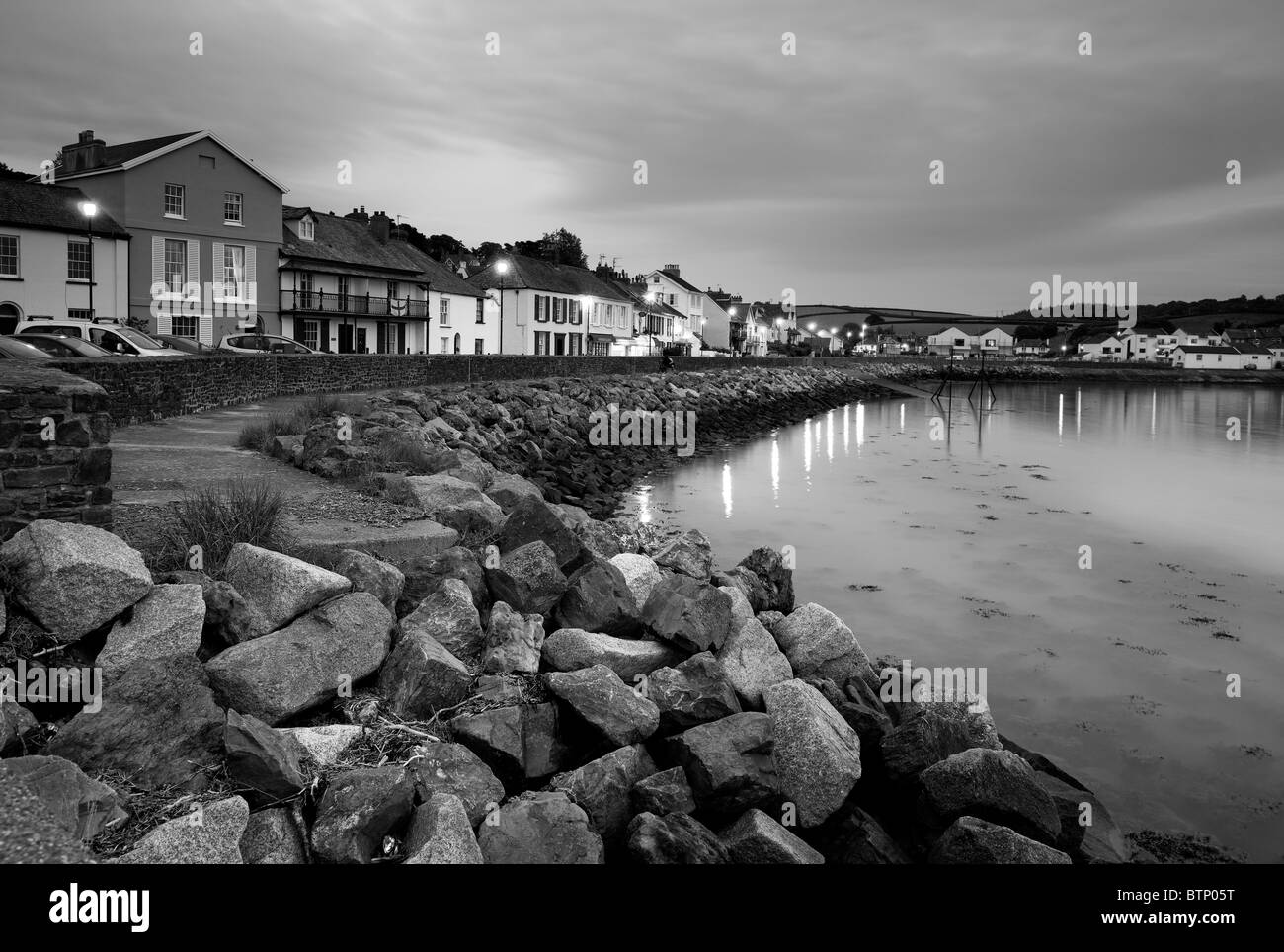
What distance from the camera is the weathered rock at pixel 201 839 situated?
3932 millimetres

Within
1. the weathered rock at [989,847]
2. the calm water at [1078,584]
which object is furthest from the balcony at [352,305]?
the weathered rock at [989,847]

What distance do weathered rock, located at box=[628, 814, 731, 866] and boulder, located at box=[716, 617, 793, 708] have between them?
189 cm

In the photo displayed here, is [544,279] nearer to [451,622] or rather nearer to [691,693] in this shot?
[451,622]

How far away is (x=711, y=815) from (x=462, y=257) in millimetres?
74538

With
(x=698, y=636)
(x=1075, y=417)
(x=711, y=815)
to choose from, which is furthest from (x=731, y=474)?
(x=1075, y=417)

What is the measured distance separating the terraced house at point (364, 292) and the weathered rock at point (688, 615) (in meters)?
37.1

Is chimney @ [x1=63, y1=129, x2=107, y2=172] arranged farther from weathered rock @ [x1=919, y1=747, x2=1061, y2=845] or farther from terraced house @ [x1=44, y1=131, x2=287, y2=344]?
weathered rock @ [x1=919, y1=747, x2=1061, y2=845]

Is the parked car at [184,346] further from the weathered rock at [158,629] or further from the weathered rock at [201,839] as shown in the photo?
the weathered rock at [201,839]

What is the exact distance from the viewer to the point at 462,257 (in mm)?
75500

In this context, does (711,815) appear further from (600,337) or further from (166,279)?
(600,337)

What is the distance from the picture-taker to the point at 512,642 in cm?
658

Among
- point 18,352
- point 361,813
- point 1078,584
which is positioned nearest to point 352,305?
point 18,352

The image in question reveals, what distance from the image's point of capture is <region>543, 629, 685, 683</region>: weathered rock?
672cm

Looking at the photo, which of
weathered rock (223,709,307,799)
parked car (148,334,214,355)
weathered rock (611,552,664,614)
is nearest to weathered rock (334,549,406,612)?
weathered rock (223,709,307,799)
